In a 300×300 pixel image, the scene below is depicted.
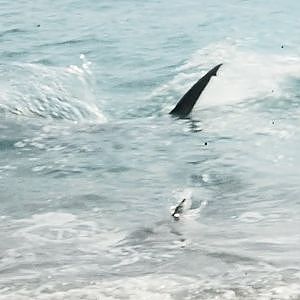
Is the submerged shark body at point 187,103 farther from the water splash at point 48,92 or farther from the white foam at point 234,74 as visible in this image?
the water splash at point 48,92

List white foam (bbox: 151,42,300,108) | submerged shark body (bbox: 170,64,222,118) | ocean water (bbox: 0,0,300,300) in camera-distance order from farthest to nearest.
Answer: white foam (bbox: 151,42,300,108)
submerged shark body (bbox: 170,64,222,118)
ocean water (bbox: 0,0,300,300)

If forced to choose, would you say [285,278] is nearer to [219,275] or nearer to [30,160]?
[219,275]

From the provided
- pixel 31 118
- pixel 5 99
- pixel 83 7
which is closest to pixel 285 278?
pixel 31 118

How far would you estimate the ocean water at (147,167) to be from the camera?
184 inches

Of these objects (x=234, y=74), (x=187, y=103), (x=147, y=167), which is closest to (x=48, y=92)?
(x=187, y=103)

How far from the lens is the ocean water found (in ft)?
15.4

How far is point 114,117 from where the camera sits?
33.8 ft

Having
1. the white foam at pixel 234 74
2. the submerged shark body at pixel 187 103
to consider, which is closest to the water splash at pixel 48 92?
the submerged shark body at pixel 187 103

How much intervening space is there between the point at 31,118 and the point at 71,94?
1749 millimetres

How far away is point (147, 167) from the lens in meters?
7.71

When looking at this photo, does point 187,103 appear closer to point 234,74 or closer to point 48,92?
point 48,92

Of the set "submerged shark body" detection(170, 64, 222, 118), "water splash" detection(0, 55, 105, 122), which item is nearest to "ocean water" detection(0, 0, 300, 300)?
"water splash" detection(0, 55, 105, 122)

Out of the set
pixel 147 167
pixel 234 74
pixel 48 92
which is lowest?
pixel 234 74

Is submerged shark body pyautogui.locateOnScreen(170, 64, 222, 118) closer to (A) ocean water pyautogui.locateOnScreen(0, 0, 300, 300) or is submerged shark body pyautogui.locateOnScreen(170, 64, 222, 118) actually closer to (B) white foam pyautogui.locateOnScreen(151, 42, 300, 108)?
(A) ocean water pyautogui.locateOnScreen(0, 0, 300, 300)
